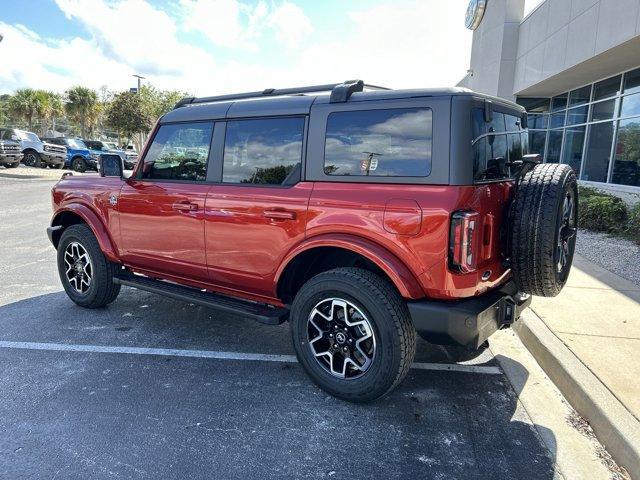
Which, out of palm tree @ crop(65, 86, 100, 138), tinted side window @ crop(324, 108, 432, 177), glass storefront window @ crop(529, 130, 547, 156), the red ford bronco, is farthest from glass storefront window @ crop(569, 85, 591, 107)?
palm tree @ crop(65, 86, 100, 138)

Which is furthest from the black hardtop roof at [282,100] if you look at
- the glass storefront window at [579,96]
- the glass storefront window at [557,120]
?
the glass storefront window at [557,120]

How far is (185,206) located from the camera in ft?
13.0

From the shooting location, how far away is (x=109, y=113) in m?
36.6

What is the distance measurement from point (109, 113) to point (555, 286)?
39152 mm

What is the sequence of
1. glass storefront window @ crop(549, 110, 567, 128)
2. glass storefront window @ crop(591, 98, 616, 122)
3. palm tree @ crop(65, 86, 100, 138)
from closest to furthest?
1. glass storefront window @ crop(591, 98, 616, 122)
2. glass storefront window @ crop(549, 110, 567, 128)
3. palm tree @ crop(65, 86, 100, 138)

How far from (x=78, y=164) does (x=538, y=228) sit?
2683 cm

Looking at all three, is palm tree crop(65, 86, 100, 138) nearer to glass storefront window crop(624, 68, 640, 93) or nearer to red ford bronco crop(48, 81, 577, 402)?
glass storefront window crop(624, 68, 640, 93)

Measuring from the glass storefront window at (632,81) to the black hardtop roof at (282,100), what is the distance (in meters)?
9.55

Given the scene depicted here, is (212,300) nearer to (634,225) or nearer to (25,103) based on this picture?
(634,225)

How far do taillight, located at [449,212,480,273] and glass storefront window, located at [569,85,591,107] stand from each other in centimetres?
1376

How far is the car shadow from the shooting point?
2.60 metres

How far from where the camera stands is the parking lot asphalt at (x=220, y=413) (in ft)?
8.51

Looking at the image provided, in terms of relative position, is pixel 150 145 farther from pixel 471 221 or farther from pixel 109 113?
pixel 109 113

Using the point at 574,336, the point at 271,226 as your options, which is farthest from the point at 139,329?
the point at 574,336
